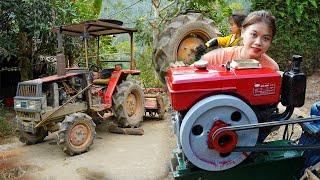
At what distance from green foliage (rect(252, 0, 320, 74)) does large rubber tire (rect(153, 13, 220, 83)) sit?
5.18 feet

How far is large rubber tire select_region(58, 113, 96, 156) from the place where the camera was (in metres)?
5.15

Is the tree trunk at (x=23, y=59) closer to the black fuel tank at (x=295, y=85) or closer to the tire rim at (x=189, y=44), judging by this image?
the tire rim at (x=189, y=44)

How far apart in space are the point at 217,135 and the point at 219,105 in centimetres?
18

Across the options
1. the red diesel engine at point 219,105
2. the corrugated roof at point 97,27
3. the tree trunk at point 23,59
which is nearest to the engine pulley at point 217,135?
the red diesel engine at point 219,105

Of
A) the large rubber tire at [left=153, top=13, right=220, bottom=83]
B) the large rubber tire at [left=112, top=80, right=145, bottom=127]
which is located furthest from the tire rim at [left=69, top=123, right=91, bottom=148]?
the large rubber tire at [left=153, top=13, right=220, bottom=83]

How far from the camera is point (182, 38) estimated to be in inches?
273

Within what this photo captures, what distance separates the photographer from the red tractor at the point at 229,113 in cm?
207

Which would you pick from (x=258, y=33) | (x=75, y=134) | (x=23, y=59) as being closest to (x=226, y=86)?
(x=258, y=33)

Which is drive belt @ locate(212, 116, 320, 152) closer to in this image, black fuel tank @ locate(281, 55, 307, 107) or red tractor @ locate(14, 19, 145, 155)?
black fuel tank @ locate(281, 55, 307, 107)

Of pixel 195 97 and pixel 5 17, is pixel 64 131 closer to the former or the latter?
pixel 195 97

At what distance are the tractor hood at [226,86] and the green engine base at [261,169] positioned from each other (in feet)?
1.28

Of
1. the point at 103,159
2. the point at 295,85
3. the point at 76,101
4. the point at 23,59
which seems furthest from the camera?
the point at 23,59

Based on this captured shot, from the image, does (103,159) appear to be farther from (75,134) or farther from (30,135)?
(30,135)

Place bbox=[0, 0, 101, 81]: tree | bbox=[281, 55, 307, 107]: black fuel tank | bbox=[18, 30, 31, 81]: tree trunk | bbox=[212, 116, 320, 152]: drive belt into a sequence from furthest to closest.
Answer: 1. bbox=[18, 30, 31, 81]: tree trunk
2. bbox=[0, 0, 101, 81]: tree
3. bbox=[281, 55, 307, 107]: black fuel tank
4. bbox=[212, 116, 320, 152]: drive belt
